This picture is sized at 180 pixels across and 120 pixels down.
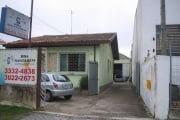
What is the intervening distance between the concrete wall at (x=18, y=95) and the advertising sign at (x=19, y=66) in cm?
24

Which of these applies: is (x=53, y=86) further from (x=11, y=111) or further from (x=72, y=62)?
(x=72, y=62)

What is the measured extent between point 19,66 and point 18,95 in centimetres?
130

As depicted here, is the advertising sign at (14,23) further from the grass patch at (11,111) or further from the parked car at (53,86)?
the grass patch at (11,111)

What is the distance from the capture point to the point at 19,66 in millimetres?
11930

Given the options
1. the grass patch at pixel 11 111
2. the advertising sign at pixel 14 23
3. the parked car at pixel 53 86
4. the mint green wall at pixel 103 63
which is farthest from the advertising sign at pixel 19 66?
the mint green wall at pixel 103 63

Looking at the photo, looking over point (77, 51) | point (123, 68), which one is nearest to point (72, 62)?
point (77, 51)

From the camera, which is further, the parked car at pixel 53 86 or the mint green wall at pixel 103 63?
the mint green wall at pixel 103 63

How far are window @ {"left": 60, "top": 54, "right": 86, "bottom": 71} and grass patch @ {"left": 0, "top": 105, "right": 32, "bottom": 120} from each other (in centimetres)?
→ 838

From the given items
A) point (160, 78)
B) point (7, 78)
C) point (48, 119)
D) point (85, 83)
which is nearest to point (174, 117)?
point (160, 78)

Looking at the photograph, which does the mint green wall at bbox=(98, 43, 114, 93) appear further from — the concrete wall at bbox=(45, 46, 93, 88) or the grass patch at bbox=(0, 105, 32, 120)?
the grass patch at bbox=(0, 105, 32, 120)

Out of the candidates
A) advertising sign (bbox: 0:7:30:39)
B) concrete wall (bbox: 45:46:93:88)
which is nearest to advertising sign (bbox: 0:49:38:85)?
advertising sign (bbox: 0:7:30:39)

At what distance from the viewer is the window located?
19.4 meters

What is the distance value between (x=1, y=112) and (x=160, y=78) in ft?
20.9

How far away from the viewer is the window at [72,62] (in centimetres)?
1942
